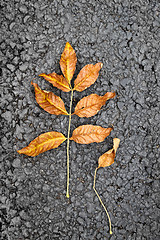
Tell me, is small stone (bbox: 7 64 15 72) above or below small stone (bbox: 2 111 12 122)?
above

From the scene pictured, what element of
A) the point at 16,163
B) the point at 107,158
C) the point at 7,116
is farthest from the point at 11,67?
the point at 107,158

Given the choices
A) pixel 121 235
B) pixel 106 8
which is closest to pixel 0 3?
pixel 106 8

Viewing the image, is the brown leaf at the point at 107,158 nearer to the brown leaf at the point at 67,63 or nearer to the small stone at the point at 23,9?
the brown leaf at the point at 67,63

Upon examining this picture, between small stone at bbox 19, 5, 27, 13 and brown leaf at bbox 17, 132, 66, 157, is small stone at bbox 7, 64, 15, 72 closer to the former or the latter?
small stone at bbox 19, 5, 27, 13

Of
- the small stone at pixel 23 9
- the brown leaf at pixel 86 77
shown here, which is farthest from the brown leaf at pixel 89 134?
the small stone at pixel 23 9

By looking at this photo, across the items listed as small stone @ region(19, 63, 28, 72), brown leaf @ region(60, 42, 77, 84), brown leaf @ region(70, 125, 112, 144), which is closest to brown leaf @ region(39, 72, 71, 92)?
brown leaf @ region(60, 42, 77, 84)

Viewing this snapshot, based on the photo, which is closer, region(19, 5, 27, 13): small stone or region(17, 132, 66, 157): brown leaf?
region(17, 132, 66, 157): brown leaf
